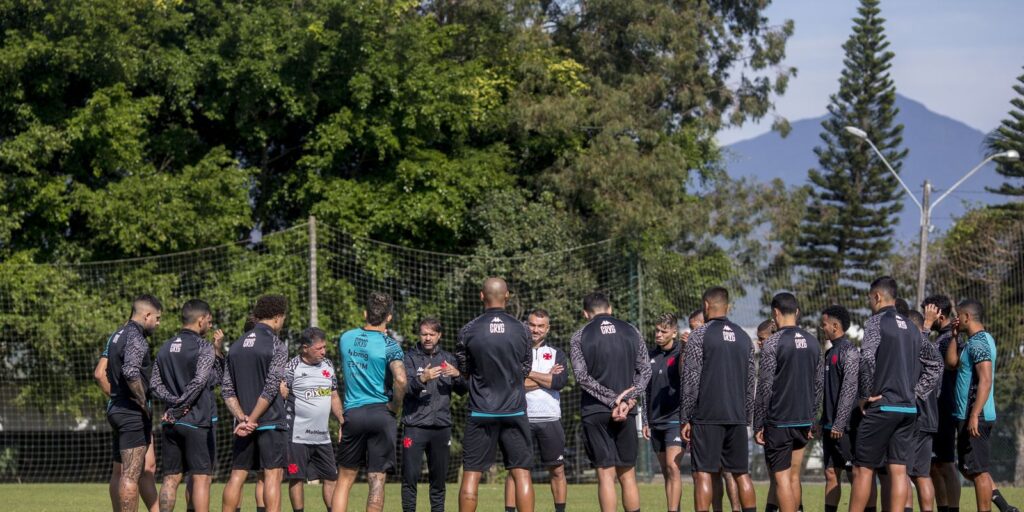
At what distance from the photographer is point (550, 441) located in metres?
12.5

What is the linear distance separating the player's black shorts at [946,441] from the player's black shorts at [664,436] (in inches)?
94.6

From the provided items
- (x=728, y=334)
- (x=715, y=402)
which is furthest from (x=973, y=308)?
(x=715, y=402)

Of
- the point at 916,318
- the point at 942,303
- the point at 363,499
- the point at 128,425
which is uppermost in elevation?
the point at 942,303

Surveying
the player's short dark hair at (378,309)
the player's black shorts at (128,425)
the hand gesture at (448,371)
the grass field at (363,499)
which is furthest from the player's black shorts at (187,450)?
the grass field at (363,499)

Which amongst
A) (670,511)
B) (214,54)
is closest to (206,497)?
(670,511)

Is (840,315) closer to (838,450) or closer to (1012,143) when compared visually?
(838,450)

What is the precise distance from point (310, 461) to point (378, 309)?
88.5 inches

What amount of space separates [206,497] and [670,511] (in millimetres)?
4050

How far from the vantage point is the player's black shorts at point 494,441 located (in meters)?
10.3

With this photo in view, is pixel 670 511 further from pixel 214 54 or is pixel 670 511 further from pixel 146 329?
pixel 214 54

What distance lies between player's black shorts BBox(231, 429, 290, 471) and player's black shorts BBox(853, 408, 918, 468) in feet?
16.1

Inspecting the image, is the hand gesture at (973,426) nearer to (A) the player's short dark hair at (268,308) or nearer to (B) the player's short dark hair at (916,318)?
(B) the player's short dark hair at (916,318)

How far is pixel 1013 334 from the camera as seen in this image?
3478cm

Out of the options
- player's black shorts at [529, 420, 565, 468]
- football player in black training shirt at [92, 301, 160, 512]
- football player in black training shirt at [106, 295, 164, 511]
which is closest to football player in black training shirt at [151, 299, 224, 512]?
football player in black training shirt at [106, 295, 164, 511]
